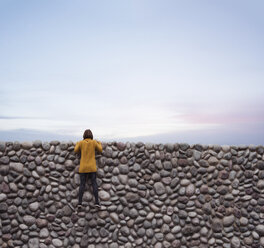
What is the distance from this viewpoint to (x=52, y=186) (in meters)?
6.85

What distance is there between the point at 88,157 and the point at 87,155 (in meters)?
0.05

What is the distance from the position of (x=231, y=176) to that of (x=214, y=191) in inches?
23.9

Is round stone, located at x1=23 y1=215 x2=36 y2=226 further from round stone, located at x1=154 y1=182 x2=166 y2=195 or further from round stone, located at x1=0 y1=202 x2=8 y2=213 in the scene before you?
round stone, located at x1=154 y1=182 x2=166 y2=195

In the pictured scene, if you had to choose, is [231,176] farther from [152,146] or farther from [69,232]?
[69,232]

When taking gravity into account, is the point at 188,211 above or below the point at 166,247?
above

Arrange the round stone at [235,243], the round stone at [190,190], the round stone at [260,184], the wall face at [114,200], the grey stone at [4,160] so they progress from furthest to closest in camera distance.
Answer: the round stone at [260,184] → the round stone at [235,243] → the round stone at [190,190] → the grey stone at [4,160] → the wall face at [114,200]

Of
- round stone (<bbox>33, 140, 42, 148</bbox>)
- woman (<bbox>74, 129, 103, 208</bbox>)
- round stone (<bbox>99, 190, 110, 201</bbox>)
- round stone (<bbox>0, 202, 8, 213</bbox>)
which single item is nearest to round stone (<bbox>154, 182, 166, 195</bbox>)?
round stone (<bbox>99, 190, 110, 201</bbox>)

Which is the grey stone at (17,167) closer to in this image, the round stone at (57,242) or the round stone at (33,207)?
the round stone at (33,207)

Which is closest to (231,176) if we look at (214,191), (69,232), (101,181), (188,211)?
(214,191)

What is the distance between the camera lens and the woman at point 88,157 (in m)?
Result: 6.54

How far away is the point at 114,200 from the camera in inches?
268

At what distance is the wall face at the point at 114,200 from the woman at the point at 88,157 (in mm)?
215

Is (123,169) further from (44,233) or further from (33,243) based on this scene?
(33,243)

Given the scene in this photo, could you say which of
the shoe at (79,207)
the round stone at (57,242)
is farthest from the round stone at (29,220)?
the shoe at (79,207)
